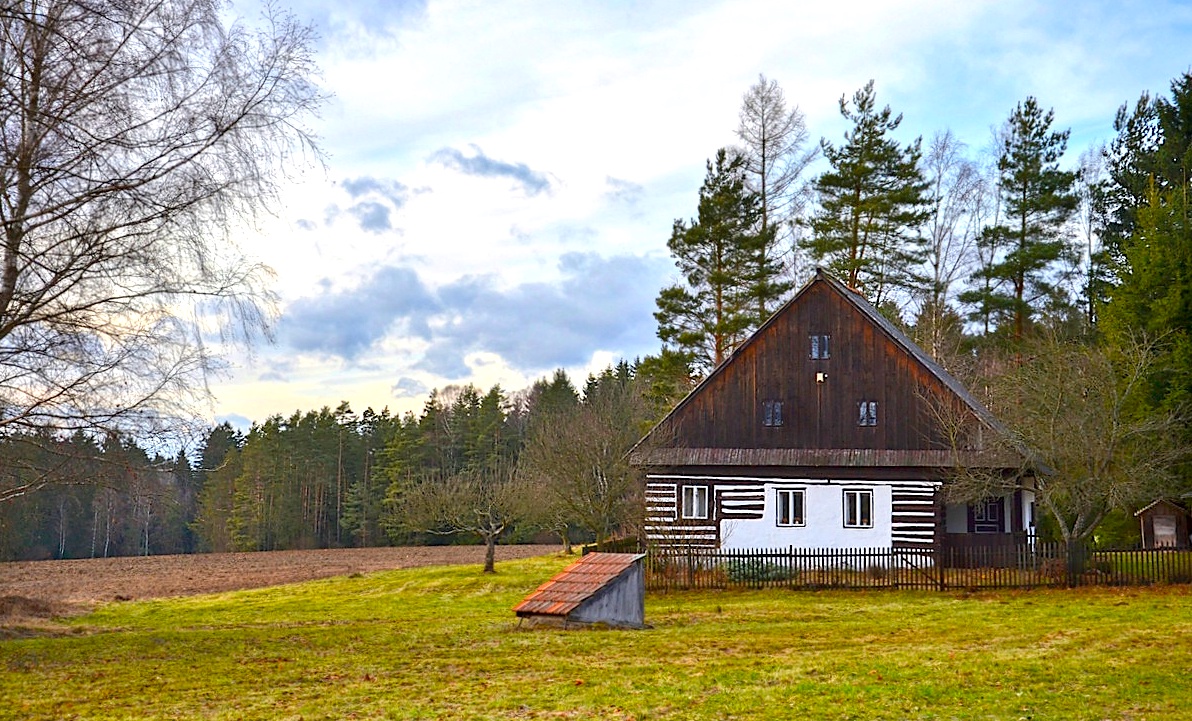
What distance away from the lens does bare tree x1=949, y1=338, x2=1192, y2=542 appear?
2897cm

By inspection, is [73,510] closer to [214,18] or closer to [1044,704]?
[214,18]

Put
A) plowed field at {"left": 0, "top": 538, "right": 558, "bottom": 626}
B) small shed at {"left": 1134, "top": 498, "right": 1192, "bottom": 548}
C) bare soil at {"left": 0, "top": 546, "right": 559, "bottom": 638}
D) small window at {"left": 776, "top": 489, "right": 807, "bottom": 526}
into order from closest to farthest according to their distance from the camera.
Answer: bare soil at {"left": 0, "top": 546, "right": 559, "bottom": 638} < small window at {"left": 776, "top": 489, "right": 807, "bottom": 526} < plowed field at {"left": 0, "top": 538, "right": 558, "bottom": 626} < small shed at {"left": 1134, "top": 498, "right": 1192, "bottom": 548}

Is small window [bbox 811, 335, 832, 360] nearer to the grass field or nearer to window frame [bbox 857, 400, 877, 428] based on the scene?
window frame [bbox 857, 400, 877, 428]

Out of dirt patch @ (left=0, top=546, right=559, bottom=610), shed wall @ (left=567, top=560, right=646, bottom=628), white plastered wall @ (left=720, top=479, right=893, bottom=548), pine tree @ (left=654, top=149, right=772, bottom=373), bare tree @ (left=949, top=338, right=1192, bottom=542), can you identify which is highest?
pine tree @ (left=654, top=149, right=772, bottom=373)

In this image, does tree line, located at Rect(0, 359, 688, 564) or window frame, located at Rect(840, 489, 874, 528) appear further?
tree line, located at Rect(0, 359, 688, 564)

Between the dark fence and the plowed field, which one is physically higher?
the dark fence

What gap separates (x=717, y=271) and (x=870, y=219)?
7.65 meters

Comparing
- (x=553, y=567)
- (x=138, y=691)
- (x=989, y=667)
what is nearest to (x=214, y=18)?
(x=138, y=691)

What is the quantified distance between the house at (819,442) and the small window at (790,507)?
0.10ft

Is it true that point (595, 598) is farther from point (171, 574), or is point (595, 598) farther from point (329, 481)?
point (329, 481)

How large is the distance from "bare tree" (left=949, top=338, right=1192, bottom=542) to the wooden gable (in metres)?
2.51

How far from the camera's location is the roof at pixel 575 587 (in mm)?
20766

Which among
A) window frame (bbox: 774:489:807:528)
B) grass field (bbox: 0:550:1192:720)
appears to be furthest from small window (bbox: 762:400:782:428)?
grass field (bbox: 0:550:1192:720)

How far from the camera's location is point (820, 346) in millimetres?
35844
